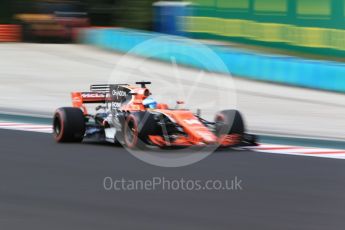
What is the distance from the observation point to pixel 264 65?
65.4 ft

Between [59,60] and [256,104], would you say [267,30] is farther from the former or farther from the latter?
[256,104]

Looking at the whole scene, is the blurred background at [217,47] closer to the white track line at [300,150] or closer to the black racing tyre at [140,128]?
the white track line at [300,150]

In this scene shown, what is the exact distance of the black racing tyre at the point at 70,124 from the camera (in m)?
10.5

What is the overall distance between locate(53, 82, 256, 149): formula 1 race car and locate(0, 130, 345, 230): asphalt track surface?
0.20 meters

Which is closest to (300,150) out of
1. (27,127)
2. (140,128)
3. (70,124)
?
(140,128)

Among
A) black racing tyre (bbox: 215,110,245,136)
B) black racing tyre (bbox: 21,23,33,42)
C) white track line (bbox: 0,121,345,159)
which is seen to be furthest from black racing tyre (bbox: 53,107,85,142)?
black racing tyre (bbox: 21,23,33,42)

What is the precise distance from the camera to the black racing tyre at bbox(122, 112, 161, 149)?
969 centimetres

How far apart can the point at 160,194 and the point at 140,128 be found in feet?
7.04

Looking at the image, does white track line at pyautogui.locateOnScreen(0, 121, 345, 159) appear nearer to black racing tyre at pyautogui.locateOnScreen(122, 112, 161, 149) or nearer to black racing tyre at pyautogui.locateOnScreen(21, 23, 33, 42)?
black racing tyre at pyautogui.locateOnScreen(122, 112, 161, 149)

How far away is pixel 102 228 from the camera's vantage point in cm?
627

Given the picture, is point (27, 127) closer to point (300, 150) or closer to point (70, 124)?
point (70, 124)

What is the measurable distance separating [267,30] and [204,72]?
93.7 inches

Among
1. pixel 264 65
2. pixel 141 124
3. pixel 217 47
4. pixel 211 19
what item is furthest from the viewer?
pixel 211 19

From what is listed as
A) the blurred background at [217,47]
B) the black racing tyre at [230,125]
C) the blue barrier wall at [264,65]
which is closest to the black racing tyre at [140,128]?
the black racing tyre at [230,125]
